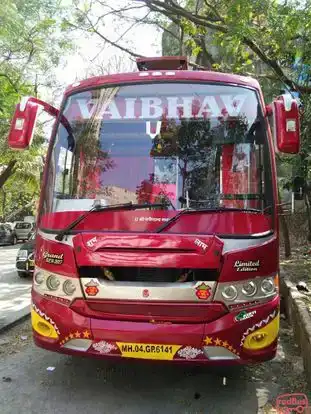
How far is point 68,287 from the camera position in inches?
162

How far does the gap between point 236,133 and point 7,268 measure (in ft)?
40.7

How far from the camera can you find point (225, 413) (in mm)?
4055

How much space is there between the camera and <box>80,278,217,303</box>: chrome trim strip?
3.92 metres

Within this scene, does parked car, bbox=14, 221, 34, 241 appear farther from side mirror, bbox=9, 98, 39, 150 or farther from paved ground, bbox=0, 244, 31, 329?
side mirror, bbox=9, 98, 39, 150

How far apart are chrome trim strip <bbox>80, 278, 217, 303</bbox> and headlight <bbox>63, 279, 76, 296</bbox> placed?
94mm

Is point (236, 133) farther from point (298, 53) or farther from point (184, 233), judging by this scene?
point (298, 53)

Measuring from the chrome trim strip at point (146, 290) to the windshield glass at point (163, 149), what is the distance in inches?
27.7

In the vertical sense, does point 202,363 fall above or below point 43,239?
below

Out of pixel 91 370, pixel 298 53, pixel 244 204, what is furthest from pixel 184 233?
pixel 298 53

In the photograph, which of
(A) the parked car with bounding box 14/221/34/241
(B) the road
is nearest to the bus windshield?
(B) the road

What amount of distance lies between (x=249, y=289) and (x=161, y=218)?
924 millimetres

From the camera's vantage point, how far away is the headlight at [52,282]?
13.7 feet

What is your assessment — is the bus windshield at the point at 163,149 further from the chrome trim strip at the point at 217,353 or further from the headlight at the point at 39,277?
the chrome trim strip at the point at 217,353

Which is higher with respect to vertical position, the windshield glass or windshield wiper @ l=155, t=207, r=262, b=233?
the windshield glass
